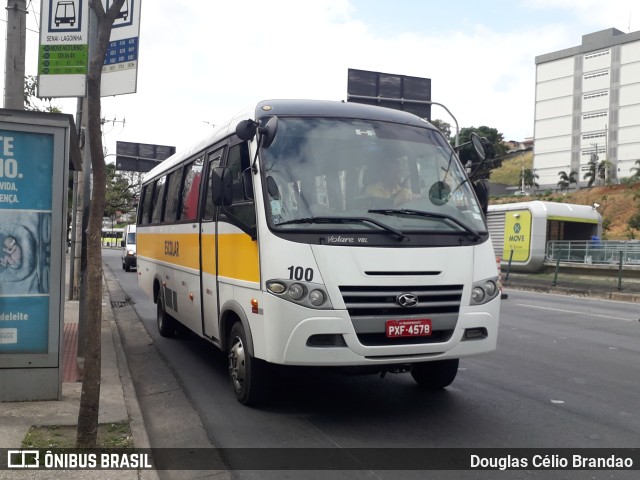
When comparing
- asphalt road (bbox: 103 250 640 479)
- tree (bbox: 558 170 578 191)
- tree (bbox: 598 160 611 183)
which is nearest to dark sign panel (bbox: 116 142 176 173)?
asphalt road (bbox: 103 250 640 479)

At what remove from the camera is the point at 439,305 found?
5609mm

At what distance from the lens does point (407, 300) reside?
546 centimetres

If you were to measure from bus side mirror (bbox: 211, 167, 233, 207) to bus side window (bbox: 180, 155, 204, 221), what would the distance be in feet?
6.35

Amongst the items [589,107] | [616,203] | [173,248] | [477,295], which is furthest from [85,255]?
[589,107]

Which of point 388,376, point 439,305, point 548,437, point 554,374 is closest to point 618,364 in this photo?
point 554,374

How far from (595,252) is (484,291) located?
2176 cm

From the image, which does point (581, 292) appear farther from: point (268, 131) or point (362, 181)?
point (268, 131)

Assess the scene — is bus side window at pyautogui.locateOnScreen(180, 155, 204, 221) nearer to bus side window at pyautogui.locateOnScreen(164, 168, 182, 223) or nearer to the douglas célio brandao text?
bus side window at pyautogui.locateOnScreen(164, 168, 182, 223)

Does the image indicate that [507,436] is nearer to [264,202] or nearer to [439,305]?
[439,305]

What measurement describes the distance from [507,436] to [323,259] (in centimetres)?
216

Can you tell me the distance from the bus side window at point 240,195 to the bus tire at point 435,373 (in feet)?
7.69

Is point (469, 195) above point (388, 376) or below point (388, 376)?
above

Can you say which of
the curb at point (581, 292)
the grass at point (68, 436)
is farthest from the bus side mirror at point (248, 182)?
the curb at point (581, 292)

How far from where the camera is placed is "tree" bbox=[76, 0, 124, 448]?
479cm
